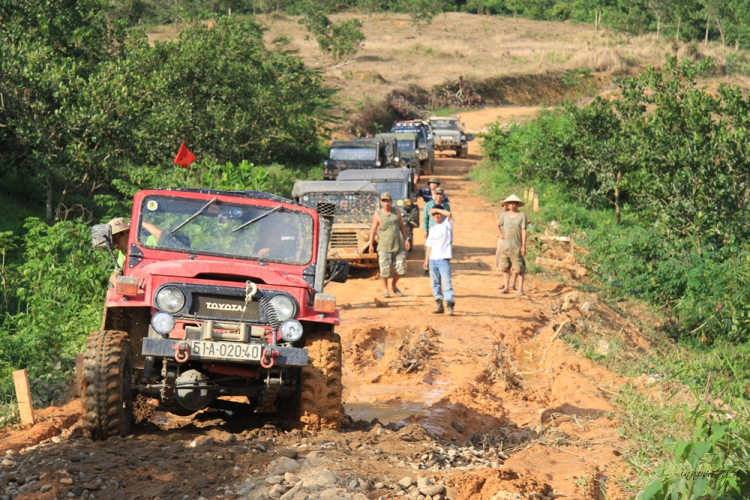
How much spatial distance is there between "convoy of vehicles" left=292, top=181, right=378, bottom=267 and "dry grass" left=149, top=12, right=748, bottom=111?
1140 inches

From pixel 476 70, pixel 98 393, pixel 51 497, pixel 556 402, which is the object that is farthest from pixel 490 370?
pixel 476 70

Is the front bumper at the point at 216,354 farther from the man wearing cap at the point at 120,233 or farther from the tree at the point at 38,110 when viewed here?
the tree at the point at 38,110

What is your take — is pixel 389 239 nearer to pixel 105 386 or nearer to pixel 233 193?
pixel 233 193

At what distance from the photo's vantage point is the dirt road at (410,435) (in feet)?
16.6

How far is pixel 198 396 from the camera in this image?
6105 millimetres

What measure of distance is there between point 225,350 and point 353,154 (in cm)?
1718

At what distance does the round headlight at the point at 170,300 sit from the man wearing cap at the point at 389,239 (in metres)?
6.93

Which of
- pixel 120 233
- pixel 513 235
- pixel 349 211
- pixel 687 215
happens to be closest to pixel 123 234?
pixel 120 233

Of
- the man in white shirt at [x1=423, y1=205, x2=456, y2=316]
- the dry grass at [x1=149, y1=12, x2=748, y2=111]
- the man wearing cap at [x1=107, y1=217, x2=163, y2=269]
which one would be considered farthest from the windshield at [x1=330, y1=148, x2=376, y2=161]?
the dry grass at [x1=149, y1=12, x2=748, y2=111]

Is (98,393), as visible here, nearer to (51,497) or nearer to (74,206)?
(51,497)

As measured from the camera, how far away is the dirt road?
5074mm

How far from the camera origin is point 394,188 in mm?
17203

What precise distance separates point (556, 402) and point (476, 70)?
1853 inches

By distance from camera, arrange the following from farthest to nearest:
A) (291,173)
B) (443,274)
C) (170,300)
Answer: (291,173) < (443,274) < (170,300)
